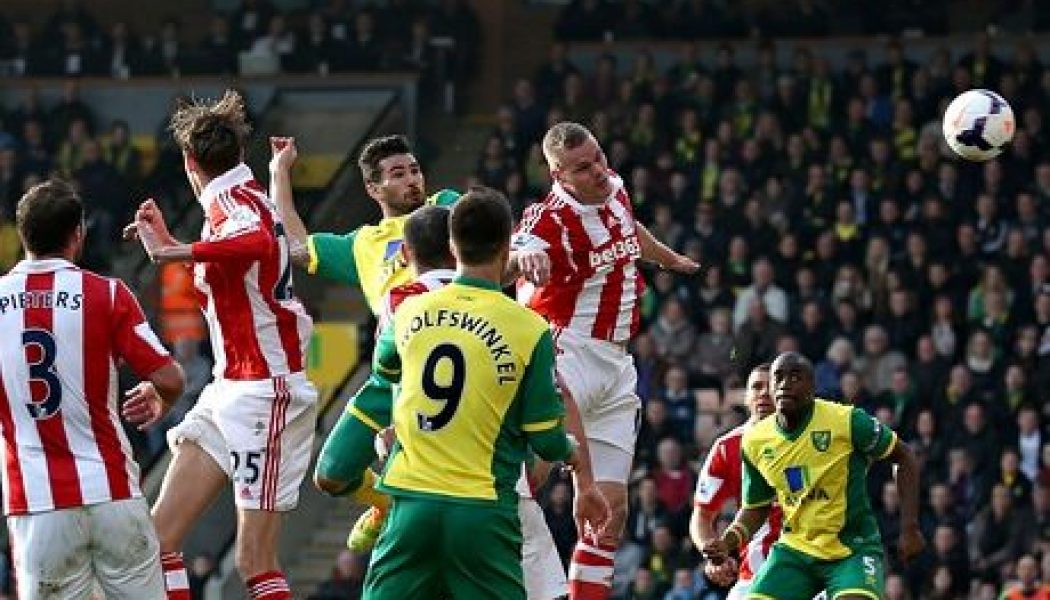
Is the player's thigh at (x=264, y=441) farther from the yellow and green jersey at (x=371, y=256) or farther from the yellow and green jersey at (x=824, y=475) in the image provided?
the yellow and green jersey at (x=824, y=475)

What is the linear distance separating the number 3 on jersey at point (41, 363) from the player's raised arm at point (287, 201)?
2.07 metres

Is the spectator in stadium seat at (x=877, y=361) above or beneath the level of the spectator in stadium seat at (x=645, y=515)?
above

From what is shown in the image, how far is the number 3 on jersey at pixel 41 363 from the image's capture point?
33.4 ft

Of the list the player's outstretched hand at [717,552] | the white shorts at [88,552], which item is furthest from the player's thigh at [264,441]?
the player's outstretched hand at [717,552]

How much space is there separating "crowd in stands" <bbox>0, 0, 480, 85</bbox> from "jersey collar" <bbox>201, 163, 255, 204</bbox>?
54.1ft

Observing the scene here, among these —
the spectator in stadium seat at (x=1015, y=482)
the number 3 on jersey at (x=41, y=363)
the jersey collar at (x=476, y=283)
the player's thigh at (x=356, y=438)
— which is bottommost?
the spectator in stadium seat at (x=1015, y=482)

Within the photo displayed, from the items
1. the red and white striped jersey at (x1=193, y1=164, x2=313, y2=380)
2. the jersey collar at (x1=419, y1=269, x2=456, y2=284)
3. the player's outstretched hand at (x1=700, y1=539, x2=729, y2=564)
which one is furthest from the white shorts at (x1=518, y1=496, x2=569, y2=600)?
the jersey collar at (x1=419, y1=269, x2=456, y2=284)

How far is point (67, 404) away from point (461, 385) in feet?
5.89

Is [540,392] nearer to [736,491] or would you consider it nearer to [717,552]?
[717,552]

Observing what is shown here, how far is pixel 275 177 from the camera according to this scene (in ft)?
40.6

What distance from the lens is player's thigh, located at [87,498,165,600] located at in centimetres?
1030

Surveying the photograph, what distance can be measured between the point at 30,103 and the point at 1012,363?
12517mm

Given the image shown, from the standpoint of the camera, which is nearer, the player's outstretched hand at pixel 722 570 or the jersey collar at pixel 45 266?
the jersey collar at pixel 45 266

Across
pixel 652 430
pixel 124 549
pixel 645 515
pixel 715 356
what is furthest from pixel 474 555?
pixel 715 356
